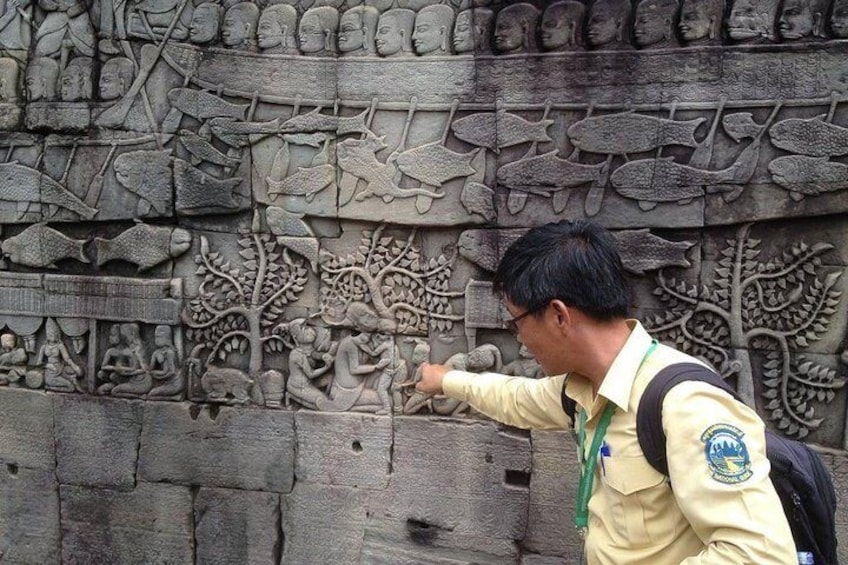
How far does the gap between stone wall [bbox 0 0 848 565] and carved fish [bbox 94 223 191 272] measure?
0.05 feet

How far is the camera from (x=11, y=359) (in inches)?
171

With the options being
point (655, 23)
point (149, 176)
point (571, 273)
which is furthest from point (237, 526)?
point (655, 23)

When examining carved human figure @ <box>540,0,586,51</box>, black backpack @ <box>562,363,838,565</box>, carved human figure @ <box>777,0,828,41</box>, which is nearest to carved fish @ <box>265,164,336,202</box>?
carved human figure @ <box>540,0,586,51</box>

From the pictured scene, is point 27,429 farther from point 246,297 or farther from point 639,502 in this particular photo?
point 639,502

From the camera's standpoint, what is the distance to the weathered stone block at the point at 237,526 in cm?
414

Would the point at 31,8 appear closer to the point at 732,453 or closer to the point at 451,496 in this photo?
the point at 451,496

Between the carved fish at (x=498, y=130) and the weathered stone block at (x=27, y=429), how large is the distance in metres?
3.11

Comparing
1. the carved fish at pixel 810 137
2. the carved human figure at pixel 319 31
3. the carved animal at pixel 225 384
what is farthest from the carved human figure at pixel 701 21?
the carved animal at pixel 225 384

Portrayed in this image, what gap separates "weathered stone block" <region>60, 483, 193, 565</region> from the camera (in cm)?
423

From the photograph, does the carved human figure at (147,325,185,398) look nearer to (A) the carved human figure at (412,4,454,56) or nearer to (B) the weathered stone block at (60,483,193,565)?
(B) the weathered stone block at (60,483,193,565)

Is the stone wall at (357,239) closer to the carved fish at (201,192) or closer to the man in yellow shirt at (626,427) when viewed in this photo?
the carved fish at (201,192)

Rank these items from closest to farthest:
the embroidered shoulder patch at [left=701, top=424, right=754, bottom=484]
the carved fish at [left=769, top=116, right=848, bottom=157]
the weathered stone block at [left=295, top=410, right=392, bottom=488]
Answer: the embroidered shoulder patch at [left=701, top=424, right=754, bottom=484]
the carved fish at [left=769, top=116, right=848, bottom=157]
the weathered stone block at [left=295, top=410, right=392, bottom=488]

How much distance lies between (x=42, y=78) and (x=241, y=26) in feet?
4.35

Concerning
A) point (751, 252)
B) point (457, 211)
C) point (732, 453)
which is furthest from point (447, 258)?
point (732, 453)
